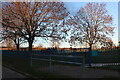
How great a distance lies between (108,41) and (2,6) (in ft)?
69.2

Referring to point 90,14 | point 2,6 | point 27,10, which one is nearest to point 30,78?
point 27,10

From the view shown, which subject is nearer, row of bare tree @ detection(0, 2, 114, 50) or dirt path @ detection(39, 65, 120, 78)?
dirt path @ detection(39, 65, 120, 78)

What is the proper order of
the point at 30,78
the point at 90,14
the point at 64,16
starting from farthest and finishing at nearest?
1. the point at 90,14
2. the point at 64,16
3. the point at 30,78

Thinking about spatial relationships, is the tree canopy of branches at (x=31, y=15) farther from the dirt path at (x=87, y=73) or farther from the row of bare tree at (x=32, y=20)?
the dirt path at (x=87, y=73)

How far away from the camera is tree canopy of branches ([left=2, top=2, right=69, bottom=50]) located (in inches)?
997

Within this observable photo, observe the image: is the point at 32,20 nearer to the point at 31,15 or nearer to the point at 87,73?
the point at 31,15

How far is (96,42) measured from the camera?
36219mm

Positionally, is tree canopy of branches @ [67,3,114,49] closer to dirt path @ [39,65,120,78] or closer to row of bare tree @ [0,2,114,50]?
row of bare tree @ [0,2,114,50]

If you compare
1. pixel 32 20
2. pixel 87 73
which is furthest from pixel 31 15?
pixel 87 73

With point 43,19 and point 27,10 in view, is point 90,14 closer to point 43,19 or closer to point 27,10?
point 43,19

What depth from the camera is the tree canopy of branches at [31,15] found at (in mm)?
25328

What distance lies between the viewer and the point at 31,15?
25656 millimetres

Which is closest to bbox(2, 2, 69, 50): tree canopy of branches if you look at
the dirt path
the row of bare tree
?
the row of bare tree

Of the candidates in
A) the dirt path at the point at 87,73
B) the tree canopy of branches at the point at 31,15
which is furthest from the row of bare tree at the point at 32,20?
the dirt path at the point at 87,73
